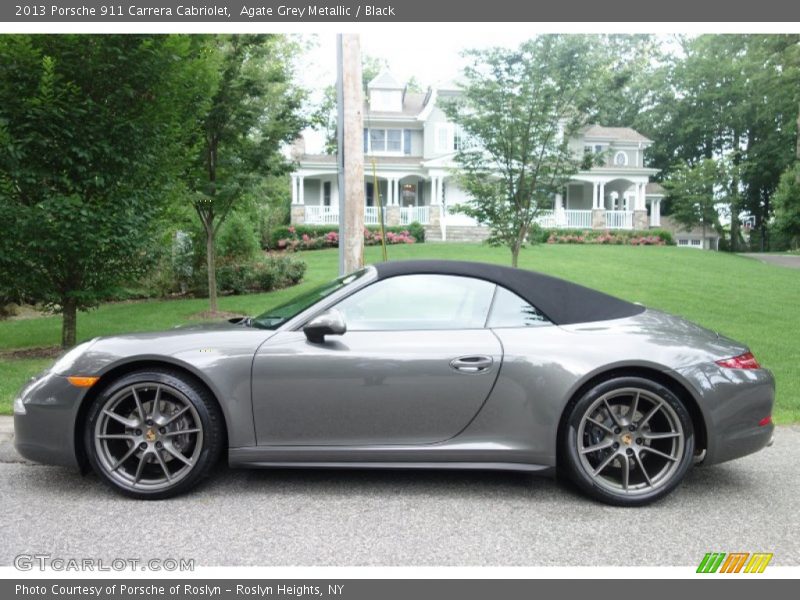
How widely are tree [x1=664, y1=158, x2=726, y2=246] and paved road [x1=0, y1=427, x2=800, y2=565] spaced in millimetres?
33432

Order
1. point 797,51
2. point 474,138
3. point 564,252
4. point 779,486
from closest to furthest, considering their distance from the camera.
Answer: point 779,486 < point 474,138 < point 797,51 < point 564,252

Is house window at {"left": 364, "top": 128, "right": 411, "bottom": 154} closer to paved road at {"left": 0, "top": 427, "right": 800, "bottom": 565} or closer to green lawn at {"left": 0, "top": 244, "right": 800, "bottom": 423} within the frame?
green lawn at {"left": 0, "top": 244, "right": 800, "bottom": 423}

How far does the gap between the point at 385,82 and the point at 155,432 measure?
3349 cm

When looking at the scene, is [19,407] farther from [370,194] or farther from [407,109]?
[407,109]

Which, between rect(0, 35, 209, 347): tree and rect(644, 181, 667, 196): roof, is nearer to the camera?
rect(0, 35, 209, 347): tree

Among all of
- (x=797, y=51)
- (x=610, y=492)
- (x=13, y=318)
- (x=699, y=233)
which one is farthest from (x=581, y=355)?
(x=699, y=233)

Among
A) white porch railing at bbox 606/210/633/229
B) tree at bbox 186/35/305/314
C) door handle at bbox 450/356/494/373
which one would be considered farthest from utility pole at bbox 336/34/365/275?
white porch railing at bbox 606/210/633/229

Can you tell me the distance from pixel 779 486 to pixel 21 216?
7.11 metres

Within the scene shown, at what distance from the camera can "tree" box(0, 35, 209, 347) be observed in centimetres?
657

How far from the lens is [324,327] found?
3.49m

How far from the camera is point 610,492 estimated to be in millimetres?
3488

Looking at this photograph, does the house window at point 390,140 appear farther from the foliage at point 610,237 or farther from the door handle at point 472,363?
the door handle at point 472,363

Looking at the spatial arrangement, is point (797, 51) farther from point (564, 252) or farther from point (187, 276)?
point (187, 276)

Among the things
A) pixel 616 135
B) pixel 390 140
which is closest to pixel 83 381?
pixel 390 140
